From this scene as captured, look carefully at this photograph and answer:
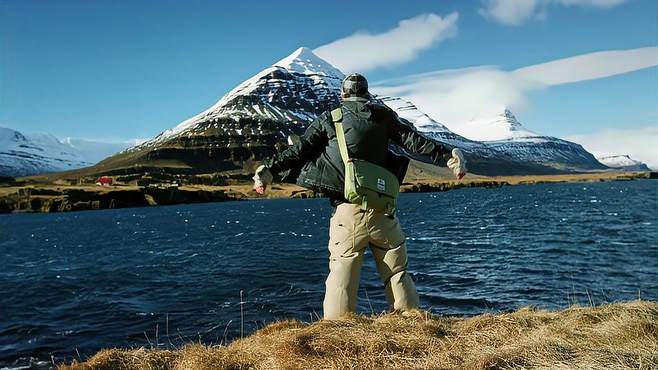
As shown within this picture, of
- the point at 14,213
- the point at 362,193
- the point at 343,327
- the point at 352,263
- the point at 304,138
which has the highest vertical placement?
the point at 304,138

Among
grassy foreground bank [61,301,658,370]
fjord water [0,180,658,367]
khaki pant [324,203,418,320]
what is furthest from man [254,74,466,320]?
fjord water [0,180,658,367]

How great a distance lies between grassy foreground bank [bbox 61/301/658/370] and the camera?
5188mm

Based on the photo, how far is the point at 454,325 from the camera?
714cm

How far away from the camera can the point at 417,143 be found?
23.9ft

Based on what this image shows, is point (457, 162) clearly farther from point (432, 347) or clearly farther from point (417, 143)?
point (432, 347)

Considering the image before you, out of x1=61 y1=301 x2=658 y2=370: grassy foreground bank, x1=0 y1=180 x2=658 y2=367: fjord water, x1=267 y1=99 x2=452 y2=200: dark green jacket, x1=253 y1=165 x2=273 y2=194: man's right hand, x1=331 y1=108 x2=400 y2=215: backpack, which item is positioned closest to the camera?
x1=61 y1=301 x2=658 y2=370: grassy foreground bank

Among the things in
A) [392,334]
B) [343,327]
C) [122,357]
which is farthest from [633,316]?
[122,357]

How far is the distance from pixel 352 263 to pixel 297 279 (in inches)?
844

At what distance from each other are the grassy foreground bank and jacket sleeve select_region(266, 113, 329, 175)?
7.31ft

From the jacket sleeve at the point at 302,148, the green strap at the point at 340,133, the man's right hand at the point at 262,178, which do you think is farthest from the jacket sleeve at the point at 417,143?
the man's right hand at the point at 262,178

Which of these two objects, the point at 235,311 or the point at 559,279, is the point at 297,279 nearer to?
the point at 235,311

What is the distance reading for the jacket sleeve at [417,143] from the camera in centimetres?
725

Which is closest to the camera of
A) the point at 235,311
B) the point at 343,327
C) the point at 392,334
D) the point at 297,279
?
the point at 392,334

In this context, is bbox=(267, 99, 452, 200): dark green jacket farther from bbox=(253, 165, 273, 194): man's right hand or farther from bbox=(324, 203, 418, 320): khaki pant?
bbox=(324, 203, 418, 320): khaki pant
